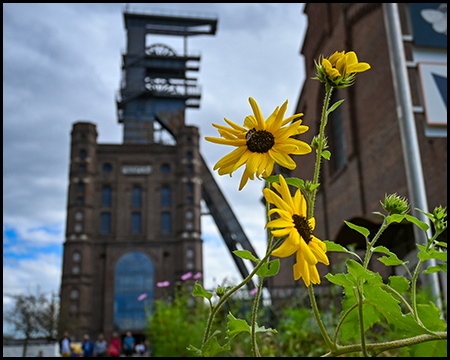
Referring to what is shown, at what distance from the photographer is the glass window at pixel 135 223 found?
1690 inches

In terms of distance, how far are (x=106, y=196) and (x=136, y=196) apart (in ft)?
9.28

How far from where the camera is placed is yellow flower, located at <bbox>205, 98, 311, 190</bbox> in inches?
36.2

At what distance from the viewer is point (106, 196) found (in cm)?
4378

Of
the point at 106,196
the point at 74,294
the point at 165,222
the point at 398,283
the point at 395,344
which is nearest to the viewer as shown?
the point at 395,344

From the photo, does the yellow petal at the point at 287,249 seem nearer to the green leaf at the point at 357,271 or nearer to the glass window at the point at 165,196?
the green leaf at the point at 357,271

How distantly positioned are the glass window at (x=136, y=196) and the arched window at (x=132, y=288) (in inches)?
187

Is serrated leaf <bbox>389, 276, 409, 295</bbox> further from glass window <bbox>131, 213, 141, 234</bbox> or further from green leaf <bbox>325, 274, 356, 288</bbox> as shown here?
glass window <bbox>131, 213, 141, 234</bbox>

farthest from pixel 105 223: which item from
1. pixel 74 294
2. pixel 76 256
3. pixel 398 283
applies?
pixel 398 283

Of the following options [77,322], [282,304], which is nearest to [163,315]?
[282,304]

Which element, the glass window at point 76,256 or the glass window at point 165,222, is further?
the glass window at point 165,222

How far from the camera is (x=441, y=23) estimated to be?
6.14 metres

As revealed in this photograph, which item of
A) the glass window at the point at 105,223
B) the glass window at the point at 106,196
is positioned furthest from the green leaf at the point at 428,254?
the glass window at the point at 106,196

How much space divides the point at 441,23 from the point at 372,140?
349 inches

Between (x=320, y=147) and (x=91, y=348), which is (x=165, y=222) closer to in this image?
(x=91, y=348)
